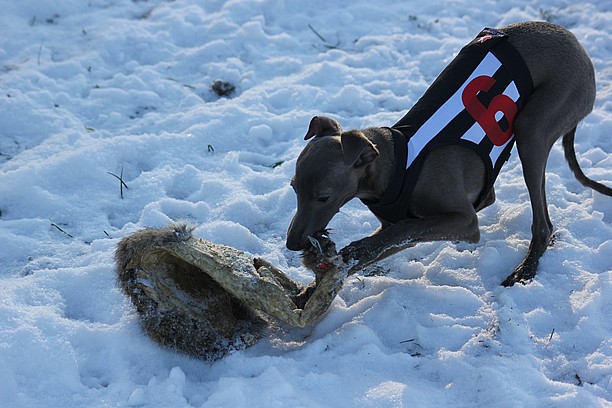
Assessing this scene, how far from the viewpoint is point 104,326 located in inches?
144

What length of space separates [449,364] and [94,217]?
2896mm

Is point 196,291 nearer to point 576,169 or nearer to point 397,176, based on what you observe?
point 397,176

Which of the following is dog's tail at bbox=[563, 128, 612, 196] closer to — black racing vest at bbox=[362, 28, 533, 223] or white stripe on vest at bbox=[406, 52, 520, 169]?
black racing vest at bbox=[362, 28, 533, 223]

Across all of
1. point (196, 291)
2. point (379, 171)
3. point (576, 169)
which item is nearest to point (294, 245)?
point (196, 291)

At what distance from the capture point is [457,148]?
4301 mm

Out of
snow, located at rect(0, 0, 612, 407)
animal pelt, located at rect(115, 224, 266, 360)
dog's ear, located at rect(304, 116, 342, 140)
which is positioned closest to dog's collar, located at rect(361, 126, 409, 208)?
dog's ear, located at rect(304, 116, 342, 140)

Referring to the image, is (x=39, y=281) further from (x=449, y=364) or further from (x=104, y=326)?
(x=449, y=364)

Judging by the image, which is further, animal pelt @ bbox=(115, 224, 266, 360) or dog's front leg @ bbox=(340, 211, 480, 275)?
dog's front leg @ bbox=(340, 211, 480, 275)

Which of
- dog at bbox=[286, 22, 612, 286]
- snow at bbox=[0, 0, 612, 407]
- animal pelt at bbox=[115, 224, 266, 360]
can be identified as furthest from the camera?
dog at bbox=[286, 22, 612, 286]

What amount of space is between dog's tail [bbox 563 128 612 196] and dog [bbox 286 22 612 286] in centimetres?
3

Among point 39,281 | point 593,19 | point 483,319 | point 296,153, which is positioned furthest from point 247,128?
point 593,19

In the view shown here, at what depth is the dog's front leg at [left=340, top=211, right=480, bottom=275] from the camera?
3.86m

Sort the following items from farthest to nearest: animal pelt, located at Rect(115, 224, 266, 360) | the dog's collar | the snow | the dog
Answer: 1. the dog's collar
2. the dog
3. animal pelt, located at Rect(115, 224, 266, 360)
4. the snow

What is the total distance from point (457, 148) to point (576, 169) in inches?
48.6
